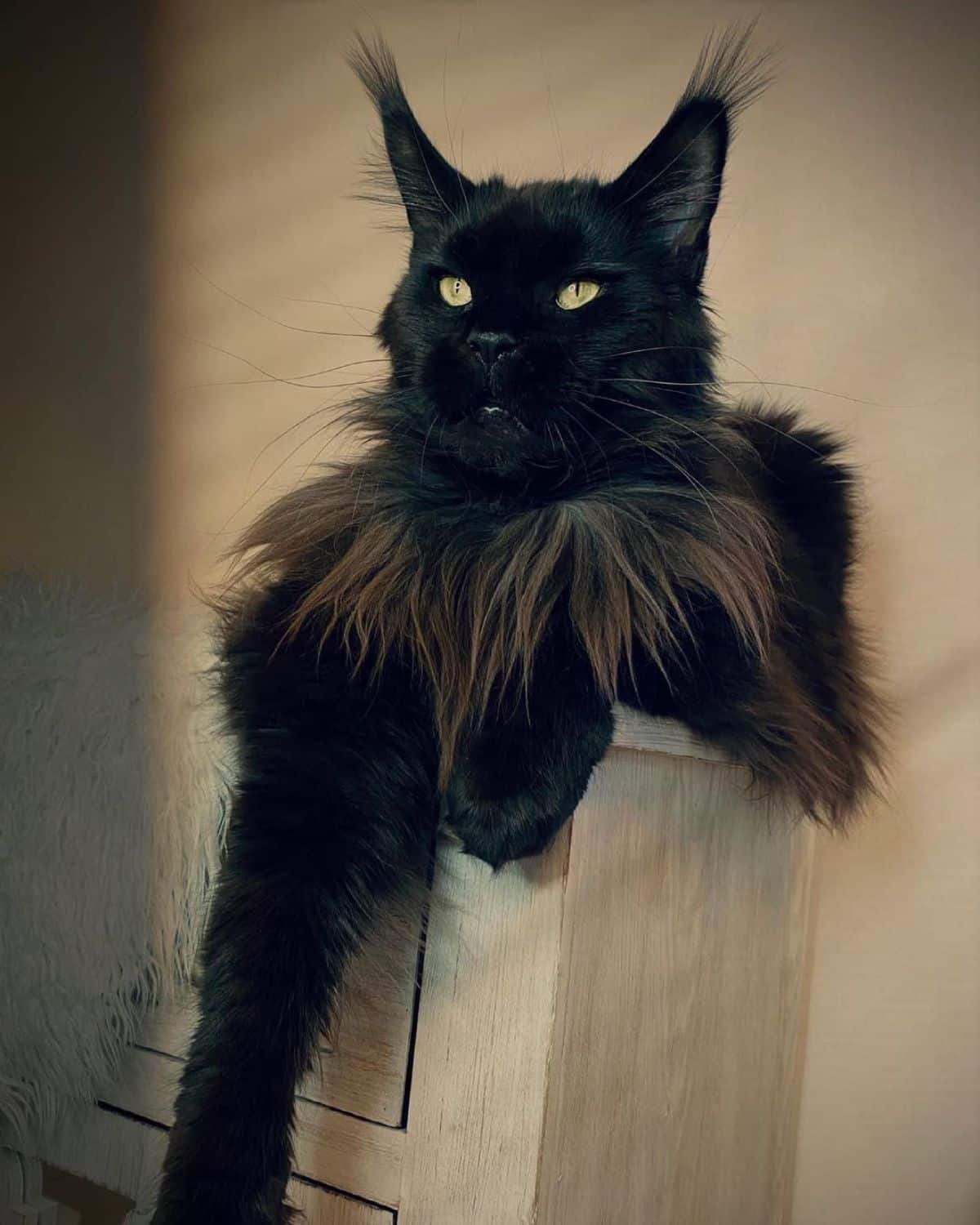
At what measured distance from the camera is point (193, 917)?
0.75 metres

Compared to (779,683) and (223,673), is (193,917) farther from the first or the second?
(779,683)

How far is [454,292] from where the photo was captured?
818 millimetres

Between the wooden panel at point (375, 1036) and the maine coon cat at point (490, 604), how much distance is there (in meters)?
0.04

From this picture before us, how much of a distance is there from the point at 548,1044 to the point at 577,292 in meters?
0.54

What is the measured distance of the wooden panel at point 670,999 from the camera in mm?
658

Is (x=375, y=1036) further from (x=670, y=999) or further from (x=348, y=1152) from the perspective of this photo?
(x=670, y=999)

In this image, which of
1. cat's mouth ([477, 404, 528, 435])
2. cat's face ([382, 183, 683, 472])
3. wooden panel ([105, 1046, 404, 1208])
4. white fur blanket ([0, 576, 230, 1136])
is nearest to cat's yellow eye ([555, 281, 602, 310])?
cat's face ([382, 183, 683, 472])

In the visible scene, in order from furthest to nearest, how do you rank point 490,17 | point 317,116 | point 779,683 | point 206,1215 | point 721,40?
1. point 317,116
2. point 490,17
3. point 721,40
4. point 779,683
5. point 206,1215

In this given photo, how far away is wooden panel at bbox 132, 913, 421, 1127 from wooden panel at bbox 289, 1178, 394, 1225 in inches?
2.6

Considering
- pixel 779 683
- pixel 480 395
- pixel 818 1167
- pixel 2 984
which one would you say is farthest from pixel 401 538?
pixel 818 1167

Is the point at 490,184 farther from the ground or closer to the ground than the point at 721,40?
closer to the ground

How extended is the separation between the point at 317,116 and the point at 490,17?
A: 27cm

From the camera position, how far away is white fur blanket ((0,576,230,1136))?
742 mm

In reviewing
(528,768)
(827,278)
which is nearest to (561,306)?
(528,768)
